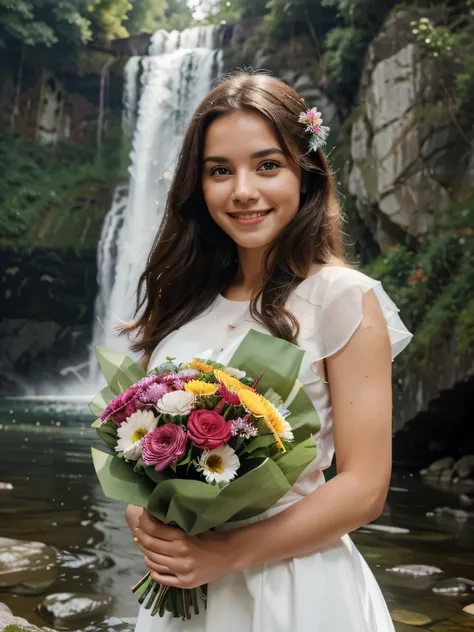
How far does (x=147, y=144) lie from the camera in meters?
16.2

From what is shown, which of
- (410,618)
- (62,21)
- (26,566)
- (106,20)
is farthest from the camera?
(106,20)

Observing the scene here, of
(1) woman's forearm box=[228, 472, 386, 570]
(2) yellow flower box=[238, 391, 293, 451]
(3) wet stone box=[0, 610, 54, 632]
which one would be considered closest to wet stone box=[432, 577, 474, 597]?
(3) wet stone box=[0, 610, 54, 632]

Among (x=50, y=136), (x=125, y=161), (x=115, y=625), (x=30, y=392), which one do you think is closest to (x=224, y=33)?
(x=125, y=161)

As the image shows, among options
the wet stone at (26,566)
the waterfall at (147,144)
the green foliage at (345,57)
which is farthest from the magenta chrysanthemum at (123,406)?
the waterfall at (147,144)

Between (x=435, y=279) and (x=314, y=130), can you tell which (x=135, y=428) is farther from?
(x=435, y=279)

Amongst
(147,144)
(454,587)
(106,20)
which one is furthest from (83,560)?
(106,20)

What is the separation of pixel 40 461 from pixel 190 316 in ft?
23.9

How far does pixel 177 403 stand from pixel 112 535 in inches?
199

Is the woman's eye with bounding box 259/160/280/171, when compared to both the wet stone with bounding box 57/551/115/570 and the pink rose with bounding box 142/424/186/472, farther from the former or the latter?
the wet stone with bounding box 57/551/115/570

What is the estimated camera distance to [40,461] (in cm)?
877

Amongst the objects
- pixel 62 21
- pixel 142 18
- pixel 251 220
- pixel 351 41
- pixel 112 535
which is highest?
pixel 142 18

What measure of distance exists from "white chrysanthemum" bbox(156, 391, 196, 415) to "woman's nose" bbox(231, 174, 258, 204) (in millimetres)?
509

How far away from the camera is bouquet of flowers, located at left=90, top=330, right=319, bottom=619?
4.25ft

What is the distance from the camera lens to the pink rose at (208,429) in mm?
1293
